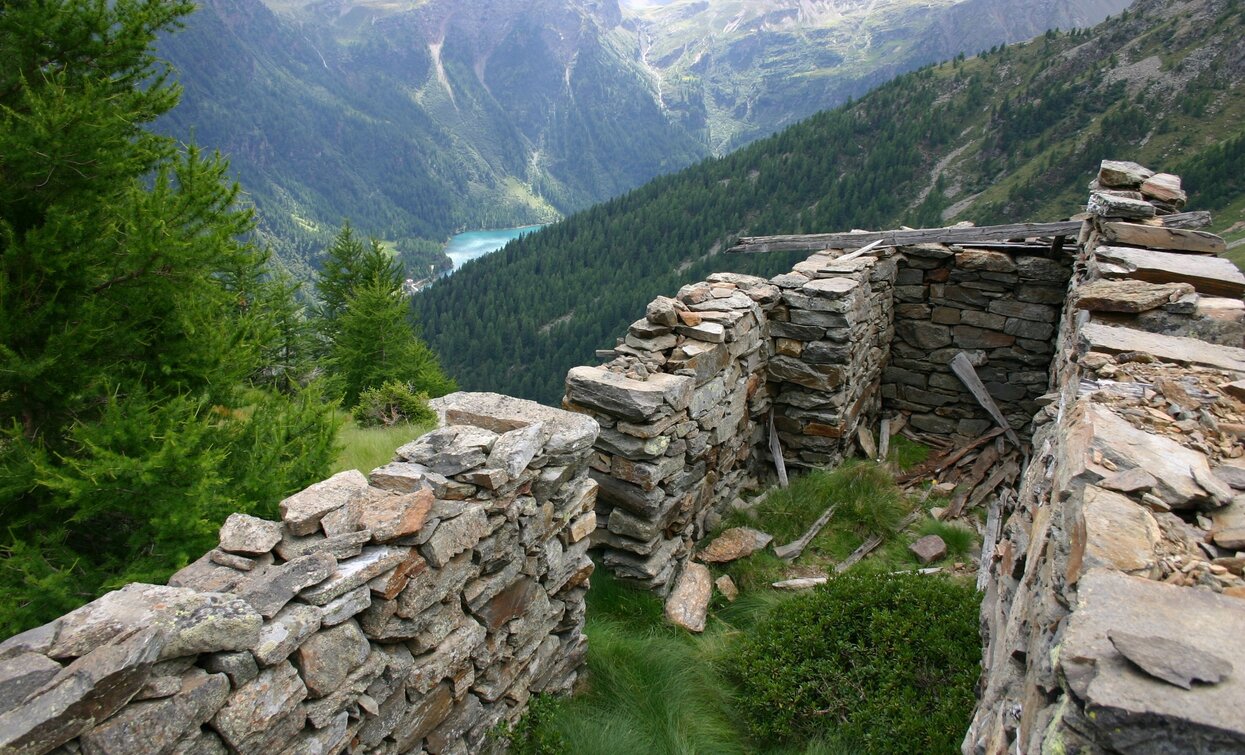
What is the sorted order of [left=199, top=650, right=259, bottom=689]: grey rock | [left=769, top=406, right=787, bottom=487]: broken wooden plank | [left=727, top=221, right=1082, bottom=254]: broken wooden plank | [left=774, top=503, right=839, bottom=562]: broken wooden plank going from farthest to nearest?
1. [left=727, top=221, right=1082, bottom=254]: broken wooden plank
2. [left=769, top=406, right=787, bottom=487]: broken wooden plank
3. [left=774, top=503, right=839, bottom=562]: broken wooden plank
4. [left=199, top=650, right=259, bottom=689]: grey rock

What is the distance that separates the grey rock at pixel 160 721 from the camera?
2389 mm

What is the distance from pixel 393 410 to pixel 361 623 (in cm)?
847

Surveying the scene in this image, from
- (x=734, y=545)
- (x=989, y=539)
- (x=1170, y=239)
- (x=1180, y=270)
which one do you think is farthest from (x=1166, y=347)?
(x=734, y=545)

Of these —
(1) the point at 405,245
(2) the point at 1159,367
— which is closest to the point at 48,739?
(2) the point at 1159,367

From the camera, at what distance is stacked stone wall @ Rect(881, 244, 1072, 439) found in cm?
945

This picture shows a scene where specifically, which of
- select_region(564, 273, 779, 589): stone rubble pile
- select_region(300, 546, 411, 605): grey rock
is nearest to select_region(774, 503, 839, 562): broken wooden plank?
select_region(564, 273, 779, 589): stone rubble pile

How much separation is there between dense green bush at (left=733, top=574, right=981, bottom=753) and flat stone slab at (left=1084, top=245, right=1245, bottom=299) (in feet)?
9.28

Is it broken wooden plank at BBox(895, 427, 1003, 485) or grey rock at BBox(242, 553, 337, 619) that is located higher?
grey rock at BBox(242, 553, 337, 619)

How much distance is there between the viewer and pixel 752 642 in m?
5.36

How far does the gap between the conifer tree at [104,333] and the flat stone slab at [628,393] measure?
264 centimetres

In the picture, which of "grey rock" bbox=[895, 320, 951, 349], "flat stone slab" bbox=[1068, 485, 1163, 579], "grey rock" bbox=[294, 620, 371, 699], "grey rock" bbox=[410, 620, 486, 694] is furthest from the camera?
"grey rock" bbox=[895, 320, 951, 349]

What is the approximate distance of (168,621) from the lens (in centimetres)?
261

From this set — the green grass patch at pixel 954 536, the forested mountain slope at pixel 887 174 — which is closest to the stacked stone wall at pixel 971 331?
the green grass patch at pixel 954 536

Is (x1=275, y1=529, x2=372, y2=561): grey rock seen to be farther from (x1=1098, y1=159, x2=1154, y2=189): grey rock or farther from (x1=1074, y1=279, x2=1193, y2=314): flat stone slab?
(x1=1098, y1=159, x2=1154, y2=189): grey rock
